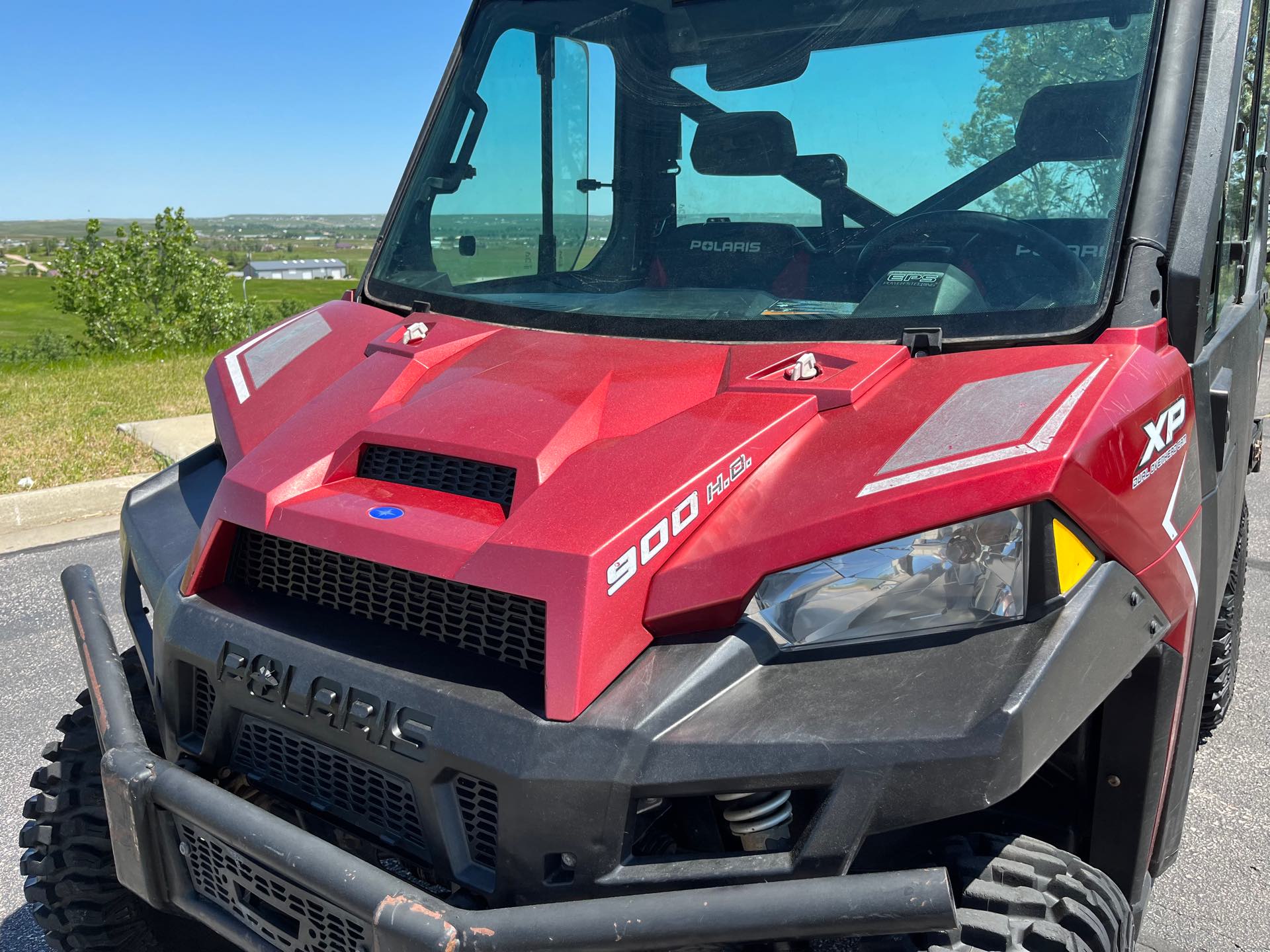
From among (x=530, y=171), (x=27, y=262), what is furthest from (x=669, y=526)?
(x=27, y=262)

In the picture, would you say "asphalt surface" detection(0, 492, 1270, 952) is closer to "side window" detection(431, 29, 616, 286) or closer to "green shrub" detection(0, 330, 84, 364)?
"side window" detection(431, 29, 616, 286)

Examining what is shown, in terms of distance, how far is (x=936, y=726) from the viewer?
1.57m

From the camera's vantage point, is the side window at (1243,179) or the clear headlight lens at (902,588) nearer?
the clear headlight lens at (902,588)

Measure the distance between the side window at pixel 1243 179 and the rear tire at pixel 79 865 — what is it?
250 cm

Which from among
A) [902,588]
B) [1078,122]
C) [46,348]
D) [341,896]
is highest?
[1078,122]

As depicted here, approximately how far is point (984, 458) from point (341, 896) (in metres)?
1.13

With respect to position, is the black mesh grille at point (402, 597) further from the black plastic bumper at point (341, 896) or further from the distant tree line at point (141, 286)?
the distant tree line at point (141, 286)

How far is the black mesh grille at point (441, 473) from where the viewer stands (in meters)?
2.00

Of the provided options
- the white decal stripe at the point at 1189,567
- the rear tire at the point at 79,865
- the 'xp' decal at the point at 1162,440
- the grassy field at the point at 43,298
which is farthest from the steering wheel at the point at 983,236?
the grassy field at the point at 43,298

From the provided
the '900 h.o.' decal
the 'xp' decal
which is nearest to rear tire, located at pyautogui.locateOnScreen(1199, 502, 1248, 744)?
the 'xp' decal

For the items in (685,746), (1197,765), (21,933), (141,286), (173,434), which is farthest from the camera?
(141,286)

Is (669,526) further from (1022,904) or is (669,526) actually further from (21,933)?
(21,933)

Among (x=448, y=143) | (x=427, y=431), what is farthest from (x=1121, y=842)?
(x=448, y=143)

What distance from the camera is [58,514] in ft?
20.9
